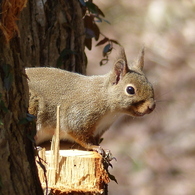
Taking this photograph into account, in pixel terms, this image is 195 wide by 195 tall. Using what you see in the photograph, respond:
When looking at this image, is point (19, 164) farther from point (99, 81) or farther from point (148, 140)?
point (148, 140)

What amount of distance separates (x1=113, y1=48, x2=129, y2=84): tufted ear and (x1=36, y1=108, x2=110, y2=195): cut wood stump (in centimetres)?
88

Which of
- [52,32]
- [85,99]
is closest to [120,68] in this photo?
[85,99]

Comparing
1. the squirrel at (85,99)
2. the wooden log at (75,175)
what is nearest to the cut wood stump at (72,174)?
the wooden log at (75,175)

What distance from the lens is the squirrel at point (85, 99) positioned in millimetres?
3424

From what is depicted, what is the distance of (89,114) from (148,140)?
9.50ft

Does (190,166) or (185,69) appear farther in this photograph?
(185,69)

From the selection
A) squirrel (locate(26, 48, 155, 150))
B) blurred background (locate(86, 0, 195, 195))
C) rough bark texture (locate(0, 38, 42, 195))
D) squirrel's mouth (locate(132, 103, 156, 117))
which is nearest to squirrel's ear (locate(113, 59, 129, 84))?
squirrel (locate(26, 48, 155, 150))

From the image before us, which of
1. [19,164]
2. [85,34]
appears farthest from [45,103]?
[19,164]

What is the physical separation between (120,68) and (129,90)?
5.9 inches

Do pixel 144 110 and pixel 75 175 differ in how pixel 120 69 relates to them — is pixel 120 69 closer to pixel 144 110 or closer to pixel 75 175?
pixel 144 110

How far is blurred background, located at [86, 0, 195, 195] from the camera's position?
242 inches

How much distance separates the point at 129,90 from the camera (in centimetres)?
356

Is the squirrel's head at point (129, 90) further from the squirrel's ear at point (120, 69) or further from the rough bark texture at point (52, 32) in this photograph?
the rough bark texture at point (52, 32)

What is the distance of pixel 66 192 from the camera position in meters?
2.77
